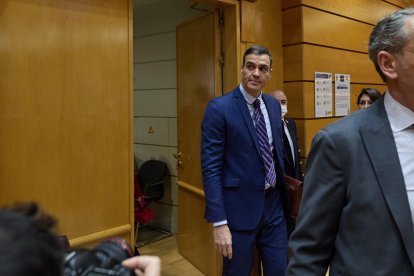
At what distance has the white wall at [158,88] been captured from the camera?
15.0 feet

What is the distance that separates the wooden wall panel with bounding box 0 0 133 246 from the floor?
4.75 ft

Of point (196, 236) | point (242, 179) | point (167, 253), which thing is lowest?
point (167, 253)

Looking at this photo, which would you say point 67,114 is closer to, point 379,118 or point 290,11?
point 379,118

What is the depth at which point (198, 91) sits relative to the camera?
3496mm

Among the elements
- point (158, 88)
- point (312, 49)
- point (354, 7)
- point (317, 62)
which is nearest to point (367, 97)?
point (317, 62)

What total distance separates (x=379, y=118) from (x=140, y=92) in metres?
4.04

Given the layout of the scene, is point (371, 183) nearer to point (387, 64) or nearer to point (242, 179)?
point (387, 64)

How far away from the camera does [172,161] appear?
4660mm

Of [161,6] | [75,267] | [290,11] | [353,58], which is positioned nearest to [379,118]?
[75,267]

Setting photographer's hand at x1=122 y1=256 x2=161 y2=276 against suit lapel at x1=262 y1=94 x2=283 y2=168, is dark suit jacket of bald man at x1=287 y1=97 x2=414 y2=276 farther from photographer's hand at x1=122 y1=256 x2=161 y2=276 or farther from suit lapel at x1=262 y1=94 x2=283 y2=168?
suit lapel at x1=262 y1=94 x2=283 y2=168

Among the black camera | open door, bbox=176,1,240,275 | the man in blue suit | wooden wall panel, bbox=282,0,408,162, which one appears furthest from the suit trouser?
the black camera

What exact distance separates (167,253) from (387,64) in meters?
3.39

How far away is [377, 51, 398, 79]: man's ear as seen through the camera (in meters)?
1.18

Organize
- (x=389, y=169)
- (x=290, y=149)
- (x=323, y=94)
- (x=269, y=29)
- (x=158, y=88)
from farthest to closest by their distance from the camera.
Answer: (x=158, y=88) < (x=323, y=94) < (x=269, y=29) < (x=290, y=149) < (x=389, y=169)
